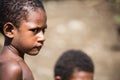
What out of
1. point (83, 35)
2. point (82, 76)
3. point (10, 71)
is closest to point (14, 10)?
point (10, 71)

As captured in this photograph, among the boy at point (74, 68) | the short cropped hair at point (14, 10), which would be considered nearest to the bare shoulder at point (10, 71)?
the short cropped hair at point (14, 10)

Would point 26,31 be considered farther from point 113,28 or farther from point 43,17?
point 113,28

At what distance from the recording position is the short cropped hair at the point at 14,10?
9.34 feet

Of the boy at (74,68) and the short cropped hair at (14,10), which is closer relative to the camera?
the short cropped hair at (14,10)

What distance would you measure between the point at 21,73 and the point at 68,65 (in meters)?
1.60

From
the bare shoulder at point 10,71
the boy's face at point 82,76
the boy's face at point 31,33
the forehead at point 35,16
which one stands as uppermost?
the forehead at point 35,16

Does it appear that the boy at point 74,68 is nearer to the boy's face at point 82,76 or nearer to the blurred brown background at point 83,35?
the boy's face at point 82,76

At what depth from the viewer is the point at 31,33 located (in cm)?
286

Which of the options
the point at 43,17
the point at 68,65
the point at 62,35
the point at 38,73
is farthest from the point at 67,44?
the point at 43,17

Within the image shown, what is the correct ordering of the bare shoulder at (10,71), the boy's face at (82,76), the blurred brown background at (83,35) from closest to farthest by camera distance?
the bare shoulder at (10,71) < the boy's face at (82,76) < the blurred brown background at (83,35)

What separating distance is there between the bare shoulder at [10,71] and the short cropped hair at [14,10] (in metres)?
0.25

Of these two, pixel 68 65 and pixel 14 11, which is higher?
pixel 14 11

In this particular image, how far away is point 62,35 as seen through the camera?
943cm

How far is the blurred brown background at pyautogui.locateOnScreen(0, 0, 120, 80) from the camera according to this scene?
8977 mm
